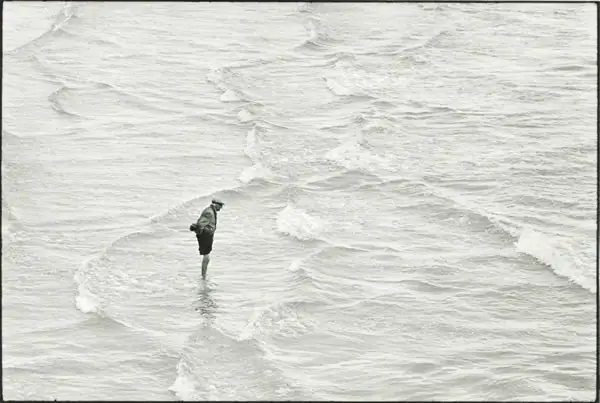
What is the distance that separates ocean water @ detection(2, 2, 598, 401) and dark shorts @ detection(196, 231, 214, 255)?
0.54 m

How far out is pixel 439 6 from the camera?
36.9 meters

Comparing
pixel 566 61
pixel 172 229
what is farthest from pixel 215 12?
pixel 172 229

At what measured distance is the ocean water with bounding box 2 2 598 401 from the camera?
15328mm

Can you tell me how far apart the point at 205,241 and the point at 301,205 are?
4337 millimetres

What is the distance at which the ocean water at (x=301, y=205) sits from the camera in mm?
15328

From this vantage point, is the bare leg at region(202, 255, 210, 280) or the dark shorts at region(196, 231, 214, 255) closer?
the dark shorts at region(196, 231, 214, 255)

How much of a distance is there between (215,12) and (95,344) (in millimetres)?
21948

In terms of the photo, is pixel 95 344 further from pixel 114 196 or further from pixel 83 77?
pixel 83 77

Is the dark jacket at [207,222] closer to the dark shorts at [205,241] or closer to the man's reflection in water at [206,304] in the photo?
the dark shorts at [205,241]

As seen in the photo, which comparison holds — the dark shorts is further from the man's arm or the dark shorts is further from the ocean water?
the ocean water

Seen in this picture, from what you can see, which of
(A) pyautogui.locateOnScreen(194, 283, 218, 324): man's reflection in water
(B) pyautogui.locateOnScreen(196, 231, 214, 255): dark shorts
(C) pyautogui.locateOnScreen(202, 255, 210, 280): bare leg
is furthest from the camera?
(C) pyautogui.locateOnScreen(202, 255, 210, 280): bare leg

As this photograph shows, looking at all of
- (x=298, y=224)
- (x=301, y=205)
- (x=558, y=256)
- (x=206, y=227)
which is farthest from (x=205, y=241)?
(x=558, y=256)

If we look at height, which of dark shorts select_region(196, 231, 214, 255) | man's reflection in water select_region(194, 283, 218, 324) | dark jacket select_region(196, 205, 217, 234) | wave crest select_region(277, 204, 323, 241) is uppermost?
dark jacket select_region(196, 205, 217, 234)

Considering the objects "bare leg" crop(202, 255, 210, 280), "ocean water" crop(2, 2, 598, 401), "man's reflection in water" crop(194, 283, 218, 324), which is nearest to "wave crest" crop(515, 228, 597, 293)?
"ocean water" crop(2, 2, 598, 401)
